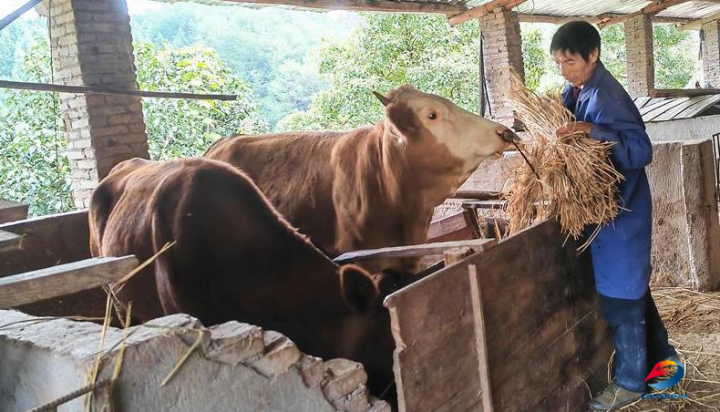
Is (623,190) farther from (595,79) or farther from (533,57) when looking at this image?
(533,57)

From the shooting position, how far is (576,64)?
3.25m

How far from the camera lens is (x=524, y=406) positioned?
2908 millimetres

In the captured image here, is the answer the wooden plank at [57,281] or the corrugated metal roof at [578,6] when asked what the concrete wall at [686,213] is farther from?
the corrugated metal roof at [578,6]

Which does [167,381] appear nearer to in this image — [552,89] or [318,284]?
[318,284]

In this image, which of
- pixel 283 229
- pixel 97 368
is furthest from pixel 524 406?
pixel 97 368

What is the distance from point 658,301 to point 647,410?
185 cm

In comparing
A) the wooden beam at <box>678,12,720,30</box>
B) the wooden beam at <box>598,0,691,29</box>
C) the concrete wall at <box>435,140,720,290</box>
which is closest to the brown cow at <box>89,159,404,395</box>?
the concrete wall at <box>435,140,720,290</box>

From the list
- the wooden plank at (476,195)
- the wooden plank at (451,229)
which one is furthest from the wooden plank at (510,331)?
the wooden plank at (476,195)

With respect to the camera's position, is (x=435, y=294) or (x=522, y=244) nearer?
(x=435, y=294)

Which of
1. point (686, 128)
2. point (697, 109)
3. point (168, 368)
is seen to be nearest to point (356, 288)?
point (168, 368)

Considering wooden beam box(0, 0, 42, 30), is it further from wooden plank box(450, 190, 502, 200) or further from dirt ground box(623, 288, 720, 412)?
dirt ground box(623, 288, 720, 412)

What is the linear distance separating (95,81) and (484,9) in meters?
6.92

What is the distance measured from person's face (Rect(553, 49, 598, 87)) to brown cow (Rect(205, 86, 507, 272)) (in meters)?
1.00

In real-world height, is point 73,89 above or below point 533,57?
below
